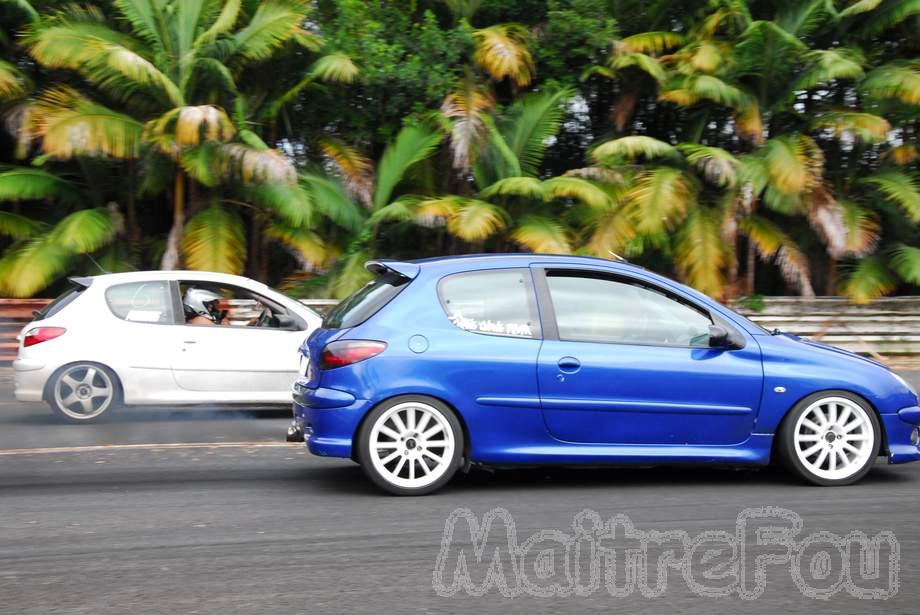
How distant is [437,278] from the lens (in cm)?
728

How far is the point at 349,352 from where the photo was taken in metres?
6.98

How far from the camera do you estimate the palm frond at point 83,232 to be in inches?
640

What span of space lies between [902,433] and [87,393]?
7.01 m

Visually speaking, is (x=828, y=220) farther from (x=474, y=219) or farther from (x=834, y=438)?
(x=834, y=438)

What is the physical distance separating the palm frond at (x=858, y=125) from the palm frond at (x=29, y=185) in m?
11.6

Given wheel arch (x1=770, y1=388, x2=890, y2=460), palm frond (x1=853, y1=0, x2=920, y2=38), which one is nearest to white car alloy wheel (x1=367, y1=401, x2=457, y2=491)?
wheel arch (x1=770, y1=388, x2=890, y2=460)

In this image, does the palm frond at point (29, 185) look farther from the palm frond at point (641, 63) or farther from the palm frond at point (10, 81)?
the palm frond at point (641, 63)

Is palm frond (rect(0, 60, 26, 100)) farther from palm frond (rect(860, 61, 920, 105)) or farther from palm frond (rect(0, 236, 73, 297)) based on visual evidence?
palm frond (rect(860, 61, 920, 105))

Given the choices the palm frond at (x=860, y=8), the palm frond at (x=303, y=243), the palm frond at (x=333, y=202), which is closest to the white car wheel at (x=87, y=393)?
the palm frond at (x=303, y=243)

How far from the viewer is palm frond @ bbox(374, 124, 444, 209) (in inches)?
684

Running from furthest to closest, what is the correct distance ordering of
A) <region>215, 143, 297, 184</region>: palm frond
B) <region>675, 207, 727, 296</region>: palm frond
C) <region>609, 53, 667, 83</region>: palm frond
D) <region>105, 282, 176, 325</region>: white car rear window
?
<region>609, 53, 667, 83</region>: palm frond < <region>675, 207, 727, 296</region>: palm frond < <region>215, 143, 297, 184</region>: palm frond < <region>105, 282, 176, 325</region>: white car rear window

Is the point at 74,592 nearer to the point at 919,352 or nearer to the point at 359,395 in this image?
the point at 359,395

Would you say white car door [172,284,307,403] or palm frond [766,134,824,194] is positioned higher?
palm frond [766,134,824,194]

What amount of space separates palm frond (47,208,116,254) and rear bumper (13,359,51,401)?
19.9 feet
